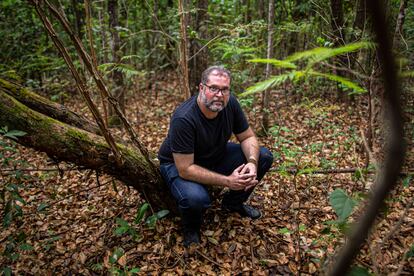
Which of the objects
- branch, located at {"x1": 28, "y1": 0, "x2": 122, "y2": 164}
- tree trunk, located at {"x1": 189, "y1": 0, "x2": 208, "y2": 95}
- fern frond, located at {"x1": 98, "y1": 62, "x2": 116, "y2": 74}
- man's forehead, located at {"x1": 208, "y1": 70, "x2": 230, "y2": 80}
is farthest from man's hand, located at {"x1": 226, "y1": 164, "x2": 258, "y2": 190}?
tree trunk, located at {"x1": 189, "y1": 0, "x2": 208, "y2": 95}

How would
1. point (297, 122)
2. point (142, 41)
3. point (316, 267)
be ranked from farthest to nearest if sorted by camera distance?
point (142, 41)
point (297, 122)
point (316, 267)

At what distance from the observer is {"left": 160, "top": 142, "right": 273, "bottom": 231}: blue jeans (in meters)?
2.71

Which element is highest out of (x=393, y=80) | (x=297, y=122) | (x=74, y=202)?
(x=393, y=80)

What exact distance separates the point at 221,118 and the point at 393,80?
253 centimetres

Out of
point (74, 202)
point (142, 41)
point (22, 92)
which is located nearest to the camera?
point (22, 92)

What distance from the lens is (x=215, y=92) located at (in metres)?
2.85

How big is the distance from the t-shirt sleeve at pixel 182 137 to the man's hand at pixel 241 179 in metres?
0.47

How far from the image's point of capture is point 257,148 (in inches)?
126

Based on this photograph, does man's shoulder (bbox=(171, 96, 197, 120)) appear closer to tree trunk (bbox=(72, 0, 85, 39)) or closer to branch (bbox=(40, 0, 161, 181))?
branch (bbox=(40, 0, 161, 181))

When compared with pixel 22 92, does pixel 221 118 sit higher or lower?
lower

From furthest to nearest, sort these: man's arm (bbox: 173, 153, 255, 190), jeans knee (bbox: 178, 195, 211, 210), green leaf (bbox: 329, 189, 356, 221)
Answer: man's arm (bbox: 173, 153, 255, 190) < jeans knee (bbox: 178, 195, 211, 210) < green leaf (bbox: 329, 189, 356, 221)

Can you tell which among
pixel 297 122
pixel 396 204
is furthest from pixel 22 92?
pixel 297 122

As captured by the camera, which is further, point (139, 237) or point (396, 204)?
point (396, 204)

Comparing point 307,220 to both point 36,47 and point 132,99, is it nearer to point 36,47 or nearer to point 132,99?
point 132,99
